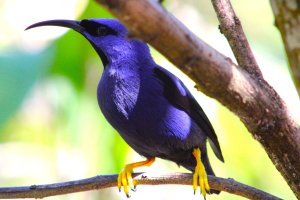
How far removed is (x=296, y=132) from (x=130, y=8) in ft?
3.22

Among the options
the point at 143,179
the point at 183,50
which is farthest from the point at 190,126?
the point at 183,50

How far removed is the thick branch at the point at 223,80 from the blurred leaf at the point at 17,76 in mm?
1783

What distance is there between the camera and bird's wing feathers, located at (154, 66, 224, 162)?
12.4 feet

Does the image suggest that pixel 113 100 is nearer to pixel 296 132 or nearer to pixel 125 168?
pixel 125 168

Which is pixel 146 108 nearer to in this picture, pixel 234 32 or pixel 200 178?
pixel 200 178

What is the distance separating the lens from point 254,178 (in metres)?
4.91

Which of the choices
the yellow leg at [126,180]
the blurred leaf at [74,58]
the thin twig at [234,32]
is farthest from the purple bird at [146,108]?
the thin twig at [234,32]

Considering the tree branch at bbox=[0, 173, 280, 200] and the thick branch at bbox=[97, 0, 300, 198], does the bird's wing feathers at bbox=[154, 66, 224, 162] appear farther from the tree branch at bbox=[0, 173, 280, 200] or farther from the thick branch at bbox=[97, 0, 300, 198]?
the thick branch at bbox=[97, 0, 300, 198]

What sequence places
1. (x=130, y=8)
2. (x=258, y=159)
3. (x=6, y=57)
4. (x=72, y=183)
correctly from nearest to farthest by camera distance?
(x=130, y=8) → (x=72, y=183) → (x=6, y=57) → (x=258, y=159)

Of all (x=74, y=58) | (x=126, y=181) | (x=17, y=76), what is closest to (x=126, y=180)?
(x=126, y=181)

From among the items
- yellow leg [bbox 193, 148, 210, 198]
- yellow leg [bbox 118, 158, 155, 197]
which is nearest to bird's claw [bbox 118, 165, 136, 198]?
yellow leg [bbox 118, 158, 155, 197]

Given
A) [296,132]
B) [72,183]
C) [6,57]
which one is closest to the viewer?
[296,132]

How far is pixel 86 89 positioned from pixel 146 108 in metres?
1.15

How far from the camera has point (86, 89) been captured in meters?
4.69
